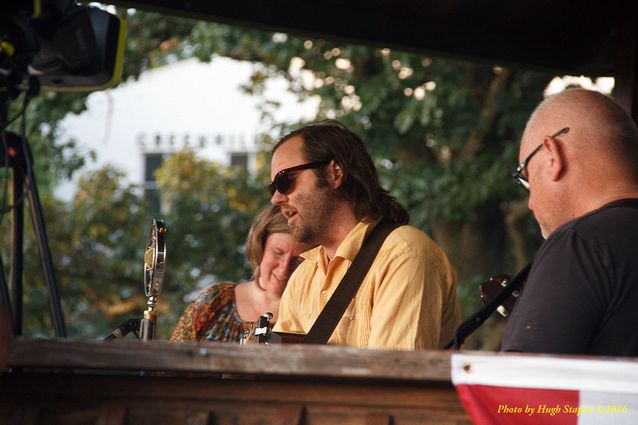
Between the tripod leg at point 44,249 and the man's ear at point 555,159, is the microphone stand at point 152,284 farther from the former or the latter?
the man's ear at point 555,159

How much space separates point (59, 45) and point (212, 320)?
1.33m

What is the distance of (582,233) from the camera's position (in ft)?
6.79

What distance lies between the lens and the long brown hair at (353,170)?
3650 mm

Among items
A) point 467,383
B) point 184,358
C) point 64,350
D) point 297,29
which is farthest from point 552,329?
point 297,29

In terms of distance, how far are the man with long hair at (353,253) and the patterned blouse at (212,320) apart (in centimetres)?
61

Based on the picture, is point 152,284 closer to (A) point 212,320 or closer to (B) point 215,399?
(B) point 215,399

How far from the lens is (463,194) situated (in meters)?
8.58

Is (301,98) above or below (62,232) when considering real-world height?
above

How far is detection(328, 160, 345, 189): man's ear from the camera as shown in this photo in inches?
147

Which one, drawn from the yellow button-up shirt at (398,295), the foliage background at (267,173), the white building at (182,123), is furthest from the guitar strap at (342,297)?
the white building at (182,123)

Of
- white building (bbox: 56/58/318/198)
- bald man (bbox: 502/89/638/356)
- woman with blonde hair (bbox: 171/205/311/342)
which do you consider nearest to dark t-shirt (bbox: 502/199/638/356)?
bald man (bbox: 502/89/638/356)

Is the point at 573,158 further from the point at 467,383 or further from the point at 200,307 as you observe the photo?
the point at 200,307

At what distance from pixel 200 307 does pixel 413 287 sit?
1560 millimetres

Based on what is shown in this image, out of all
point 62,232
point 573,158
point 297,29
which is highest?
point 297,29
